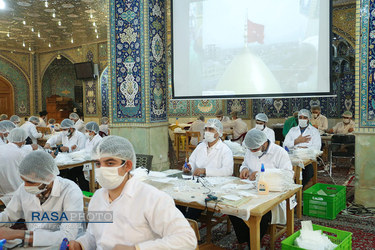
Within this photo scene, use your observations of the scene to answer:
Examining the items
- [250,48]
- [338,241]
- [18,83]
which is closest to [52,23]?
[18,83]

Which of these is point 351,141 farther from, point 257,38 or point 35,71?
point 35,71

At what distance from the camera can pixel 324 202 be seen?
14.0ft

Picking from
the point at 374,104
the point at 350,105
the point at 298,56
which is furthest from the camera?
the point at 350,105

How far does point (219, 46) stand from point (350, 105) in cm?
560

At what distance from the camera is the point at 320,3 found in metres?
5.21


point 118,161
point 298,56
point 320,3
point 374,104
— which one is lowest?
point 118,161

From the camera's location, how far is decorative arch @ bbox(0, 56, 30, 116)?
14352 mm

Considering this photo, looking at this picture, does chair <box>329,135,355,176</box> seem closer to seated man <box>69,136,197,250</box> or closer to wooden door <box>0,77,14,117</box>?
seated man <box>69,136,197,250</box>

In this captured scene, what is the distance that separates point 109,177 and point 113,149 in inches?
6.4

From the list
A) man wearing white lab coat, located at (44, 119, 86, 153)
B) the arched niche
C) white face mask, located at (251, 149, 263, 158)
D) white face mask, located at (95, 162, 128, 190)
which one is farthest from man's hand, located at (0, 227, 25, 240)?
the arched niche

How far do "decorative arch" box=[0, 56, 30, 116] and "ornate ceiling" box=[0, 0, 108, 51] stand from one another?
84 centimetres

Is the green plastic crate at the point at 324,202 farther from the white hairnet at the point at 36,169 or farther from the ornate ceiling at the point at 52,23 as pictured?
the ornate ceiling at the point at 52,23

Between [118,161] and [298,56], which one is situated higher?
[298,56]

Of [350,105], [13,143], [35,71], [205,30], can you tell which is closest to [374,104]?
[205,30]
